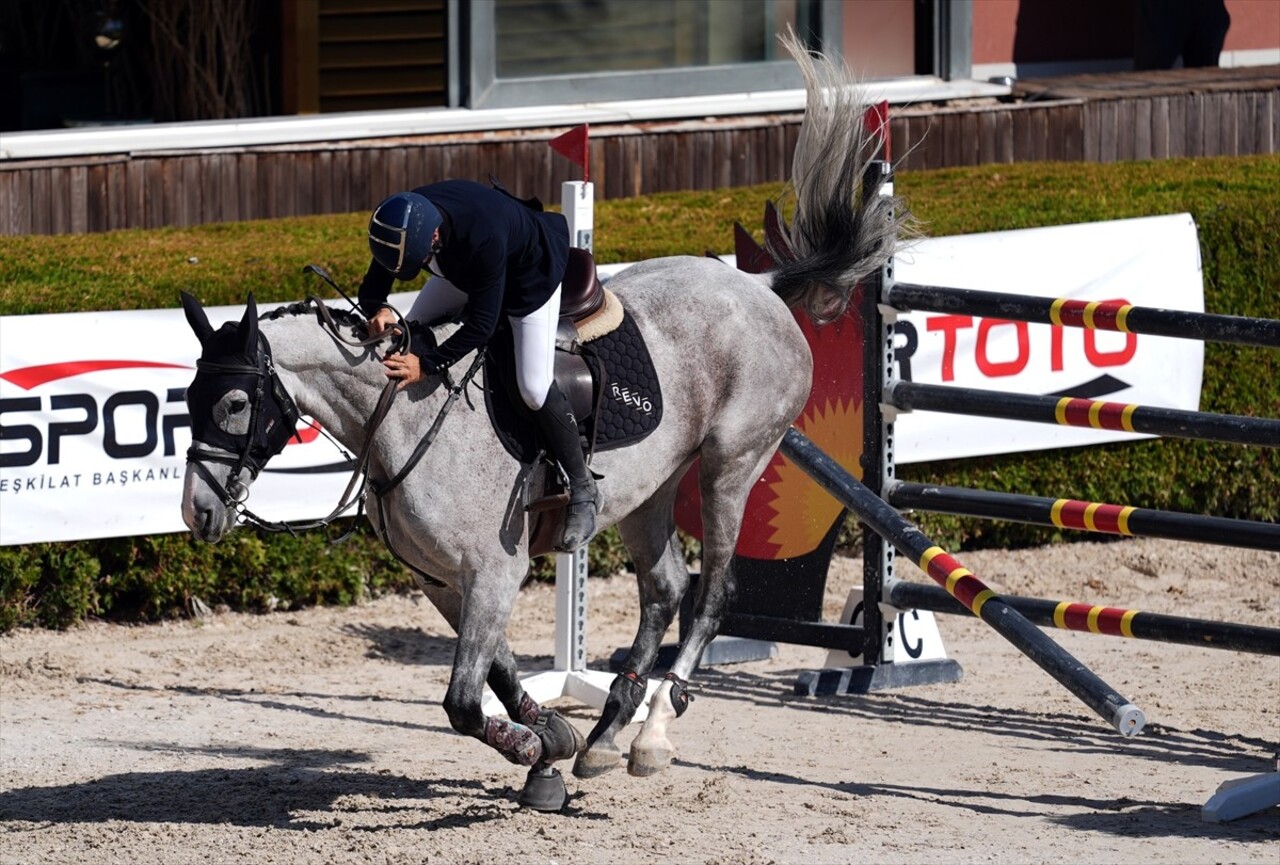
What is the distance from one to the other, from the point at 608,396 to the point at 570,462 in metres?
0.35

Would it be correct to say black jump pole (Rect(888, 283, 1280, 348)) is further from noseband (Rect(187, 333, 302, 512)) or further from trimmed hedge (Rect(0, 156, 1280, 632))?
noseband (Rect(187, 333, 302, 512))

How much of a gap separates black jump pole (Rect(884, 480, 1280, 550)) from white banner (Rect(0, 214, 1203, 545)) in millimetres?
1112

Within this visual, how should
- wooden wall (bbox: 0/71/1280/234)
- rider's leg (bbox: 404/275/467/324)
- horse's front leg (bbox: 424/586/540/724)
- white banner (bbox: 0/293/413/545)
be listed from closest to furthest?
rider's leg (bbox: 404/275/467/324)
horse's front leg (bbox: 424/586/540/724)
white banner (bbox: 0/293/413/545)
wooden wall (bbox: 0/71/1280/234)

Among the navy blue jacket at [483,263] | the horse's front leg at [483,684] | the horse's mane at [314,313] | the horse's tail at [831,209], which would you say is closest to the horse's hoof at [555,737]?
the horse's front leg at [483,684]

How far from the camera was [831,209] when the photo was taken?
6812 mm

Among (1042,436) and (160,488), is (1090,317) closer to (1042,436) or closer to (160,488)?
(1042,436)

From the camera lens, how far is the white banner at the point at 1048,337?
9.03m

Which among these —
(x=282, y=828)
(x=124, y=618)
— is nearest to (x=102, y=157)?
(x=124, y=618)

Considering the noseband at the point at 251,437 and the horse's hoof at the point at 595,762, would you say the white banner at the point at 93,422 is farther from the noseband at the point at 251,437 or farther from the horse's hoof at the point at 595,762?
the noseband at the point at 251,437

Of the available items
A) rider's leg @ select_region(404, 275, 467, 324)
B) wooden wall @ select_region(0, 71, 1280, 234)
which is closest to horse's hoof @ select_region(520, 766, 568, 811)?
rider's leg @ select_region(404, 275, 467, 324)

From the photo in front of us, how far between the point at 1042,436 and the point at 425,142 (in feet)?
15.4

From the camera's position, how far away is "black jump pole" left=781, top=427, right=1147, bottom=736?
5.70 meters

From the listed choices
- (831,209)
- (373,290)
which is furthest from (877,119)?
(373,290)

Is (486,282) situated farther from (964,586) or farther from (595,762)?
(964,586)
